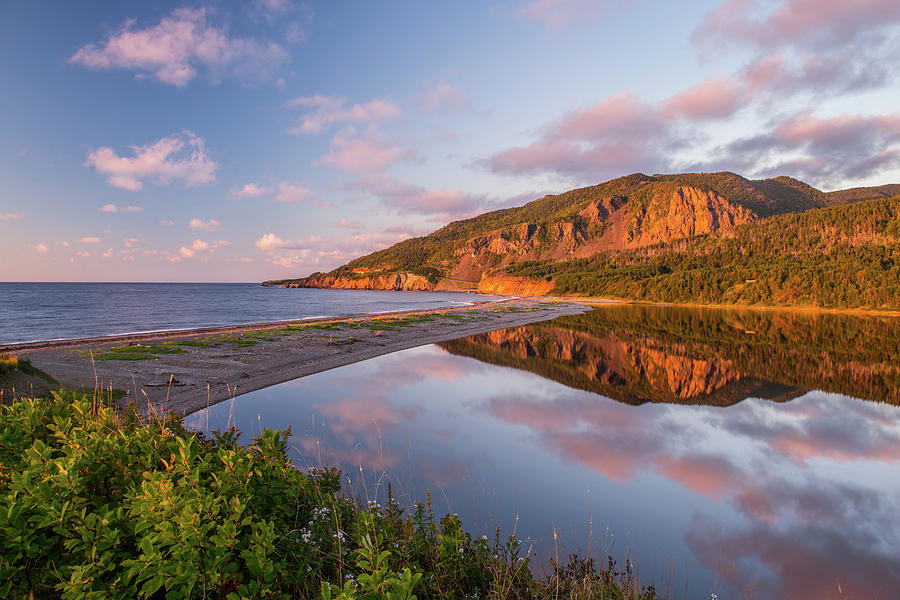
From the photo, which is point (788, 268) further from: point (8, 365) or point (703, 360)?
point (8, 365)

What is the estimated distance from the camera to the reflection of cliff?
20016mm

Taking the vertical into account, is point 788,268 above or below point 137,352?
above

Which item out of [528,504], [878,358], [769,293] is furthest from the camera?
[769,293]

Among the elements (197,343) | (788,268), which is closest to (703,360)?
(197,343)

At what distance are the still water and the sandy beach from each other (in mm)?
2275

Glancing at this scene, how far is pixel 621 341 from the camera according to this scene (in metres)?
36.9

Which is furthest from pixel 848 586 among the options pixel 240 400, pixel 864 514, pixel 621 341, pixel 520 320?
pixel 520 320

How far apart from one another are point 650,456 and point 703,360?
18934 mm

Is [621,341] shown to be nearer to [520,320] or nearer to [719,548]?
[520,320]

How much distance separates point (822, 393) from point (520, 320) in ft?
138

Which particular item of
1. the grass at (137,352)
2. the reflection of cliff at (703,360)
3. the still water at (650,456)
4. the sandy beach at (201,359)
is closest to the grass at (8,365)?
the sandy beach at (201,359)

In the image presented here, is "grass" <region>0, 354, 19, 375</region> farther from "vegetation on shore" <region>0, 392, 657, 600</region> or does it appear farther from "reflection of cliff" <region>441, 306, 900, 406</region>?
"reflection of cliff" <region>441, 306, 900, 406</region>

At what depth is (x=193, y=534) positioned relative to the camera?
3307 millimetres

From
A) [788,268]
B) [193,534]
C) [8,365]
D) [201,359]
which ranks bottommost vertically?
[201,359]
